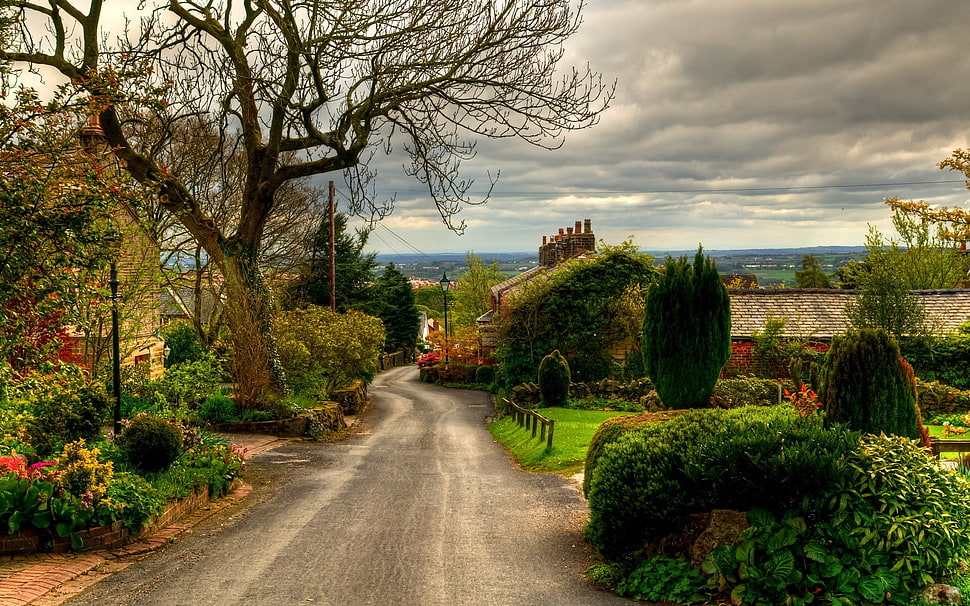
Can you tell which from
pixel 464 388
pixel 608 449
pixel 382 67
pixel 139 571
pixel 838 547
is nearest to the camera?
pixel 838 547

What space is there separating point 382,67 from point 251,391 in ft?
33.1

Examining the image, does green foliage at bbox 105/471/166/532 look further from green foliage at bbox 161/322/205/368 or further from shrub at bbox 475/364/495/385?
shrub at bbox 475/364/495/385

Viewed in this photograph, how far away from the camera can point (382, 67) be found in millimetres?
17000

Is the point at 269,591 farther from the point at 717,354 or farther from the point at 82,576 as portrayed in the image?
the point at 717,354

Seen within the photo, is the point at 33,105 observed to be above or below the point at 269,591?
above

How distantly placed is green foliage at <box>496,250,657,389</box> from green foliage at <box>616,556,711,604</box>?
2209 centimetres

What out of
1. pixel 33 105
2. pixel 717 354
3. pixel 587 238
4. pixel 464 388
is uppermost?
pixel 587 238

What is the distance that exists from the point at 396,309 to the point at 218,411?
130 feet

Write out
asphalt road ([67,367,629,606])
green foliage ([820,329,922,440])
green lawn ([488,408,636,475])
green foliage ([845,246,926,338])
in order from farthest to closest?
green foliage ([845,246,926,338]), green lawn ([488,408,636,475]), green foliage ([820,329,922,440]), asphalt road ([67,367,629,606])

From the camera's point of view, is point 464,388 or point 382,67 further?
point 464,388

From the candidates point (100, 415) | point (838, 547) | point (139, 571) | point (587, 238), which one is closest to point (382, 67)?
point (100, 415)

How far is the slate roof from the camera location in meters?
28.3

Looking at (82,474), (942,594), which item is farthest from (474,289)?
(942,594)

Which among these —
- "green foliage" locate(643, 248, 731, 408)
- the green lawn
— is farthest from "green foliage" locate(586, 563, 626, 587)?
"green foliage" locate(643, 248, 731, 408)
